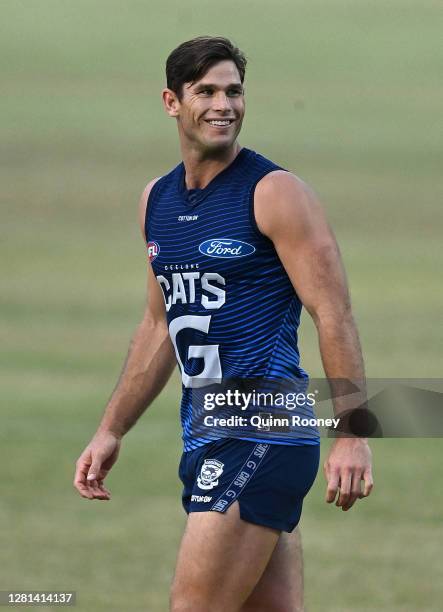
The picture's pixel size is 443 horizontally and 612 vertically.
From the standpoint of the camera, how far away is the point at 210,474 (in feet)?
24.8

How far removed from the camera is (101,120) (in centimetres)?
3756

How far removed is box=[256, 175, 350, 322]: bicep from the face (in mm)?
471

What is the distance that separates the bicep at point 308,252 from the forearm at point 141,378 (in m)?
1.07

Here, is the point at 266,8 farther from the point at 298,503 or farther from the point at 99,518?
the point at 298,503

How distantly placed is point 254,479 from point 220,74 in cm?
176

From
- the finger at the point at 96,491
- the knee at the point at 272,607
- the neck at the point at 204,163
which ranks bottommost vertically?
the knee at the point at 272,607

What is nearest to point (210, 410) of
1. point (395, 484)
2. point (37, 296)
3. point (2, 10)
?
point (395, 484)

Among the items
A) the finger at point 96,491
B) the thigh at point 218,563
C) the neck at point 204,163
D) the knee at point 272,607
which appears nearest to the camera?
the thigh at point 218,563

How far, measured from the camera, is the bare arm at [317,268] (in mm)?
7340

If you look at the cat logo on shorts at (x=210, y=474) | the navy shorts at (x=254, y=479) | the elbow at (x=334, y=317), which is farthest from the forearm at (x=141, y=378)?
the elbow at (x=334, y=317)

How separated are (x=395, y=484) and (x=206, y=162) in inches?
242

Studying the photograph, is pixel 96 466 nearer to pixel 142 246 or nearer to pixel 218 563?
pixel 218 563

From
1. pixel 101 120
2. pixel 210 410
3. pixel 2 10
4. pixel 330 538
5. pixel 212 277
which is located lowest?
pixel 330 538

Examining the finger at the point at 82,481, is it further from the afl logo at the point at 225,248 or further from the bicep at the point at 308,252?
the bicep at the point at 308,252
